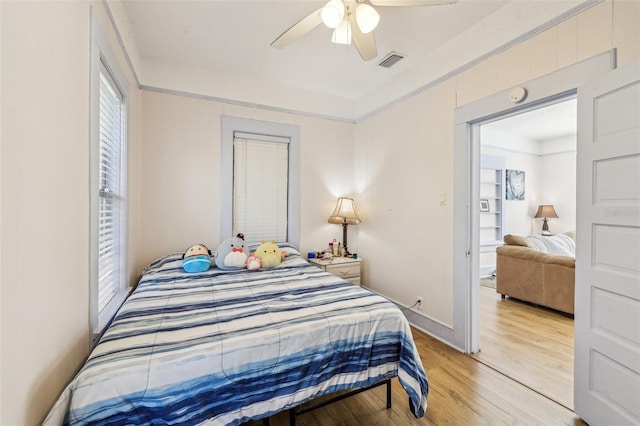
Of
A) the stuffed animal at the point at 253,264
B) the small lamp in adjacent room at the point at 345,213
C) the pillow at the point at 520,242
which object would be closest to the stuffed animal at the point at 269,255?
the stuffed animal at the point at 253,264

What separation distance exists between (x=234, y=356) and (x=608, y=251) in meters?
1.99

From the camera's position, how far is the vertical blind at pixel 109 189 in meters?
1.81

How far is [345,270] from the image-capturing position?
10.8 feet

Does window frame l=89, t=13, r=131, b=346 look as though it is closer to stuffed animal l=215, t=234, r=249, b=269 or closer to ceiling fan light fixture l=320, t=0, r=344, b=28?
stuffed animal l=215, t=234, r=249, b=269

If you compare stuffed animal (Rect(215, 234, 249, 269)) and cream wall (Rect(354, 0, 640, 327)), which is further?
stuffed animal (Rect(215, 234, 249, 269))

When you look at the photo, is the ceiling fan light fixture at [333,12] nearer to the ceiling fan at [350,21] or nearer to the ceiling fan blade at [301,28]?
the ceiling fan at [350,21]

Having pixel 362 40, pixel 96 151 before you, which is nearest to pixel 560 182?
pixel 362 40

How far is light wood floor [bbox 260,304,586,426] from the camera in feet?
5.37

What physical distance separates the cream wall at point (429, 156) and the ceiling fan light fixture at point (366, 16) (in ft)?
3.93

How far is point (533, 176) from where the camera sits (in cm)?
577

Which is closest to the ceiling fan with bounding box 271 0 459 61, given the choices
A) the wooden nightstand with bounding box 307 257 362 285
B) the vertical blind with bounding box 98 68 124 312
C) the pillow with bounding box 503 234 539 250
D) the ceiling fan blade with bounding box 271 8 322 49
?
the ceiling fan blade with bounding box 271 8 322 49

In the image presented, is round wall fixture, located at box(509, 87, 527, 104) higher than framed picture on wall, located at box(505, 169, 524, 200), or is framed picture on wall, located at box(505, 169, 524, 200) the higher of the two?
round wall fixture, located at box(509, 87, 527, 104)

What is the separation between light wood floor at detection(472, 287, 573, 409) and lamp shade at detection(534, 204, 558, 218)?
279 centimetres

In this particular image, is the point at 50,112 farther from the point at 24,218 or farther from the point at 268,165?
the point at 268,165
